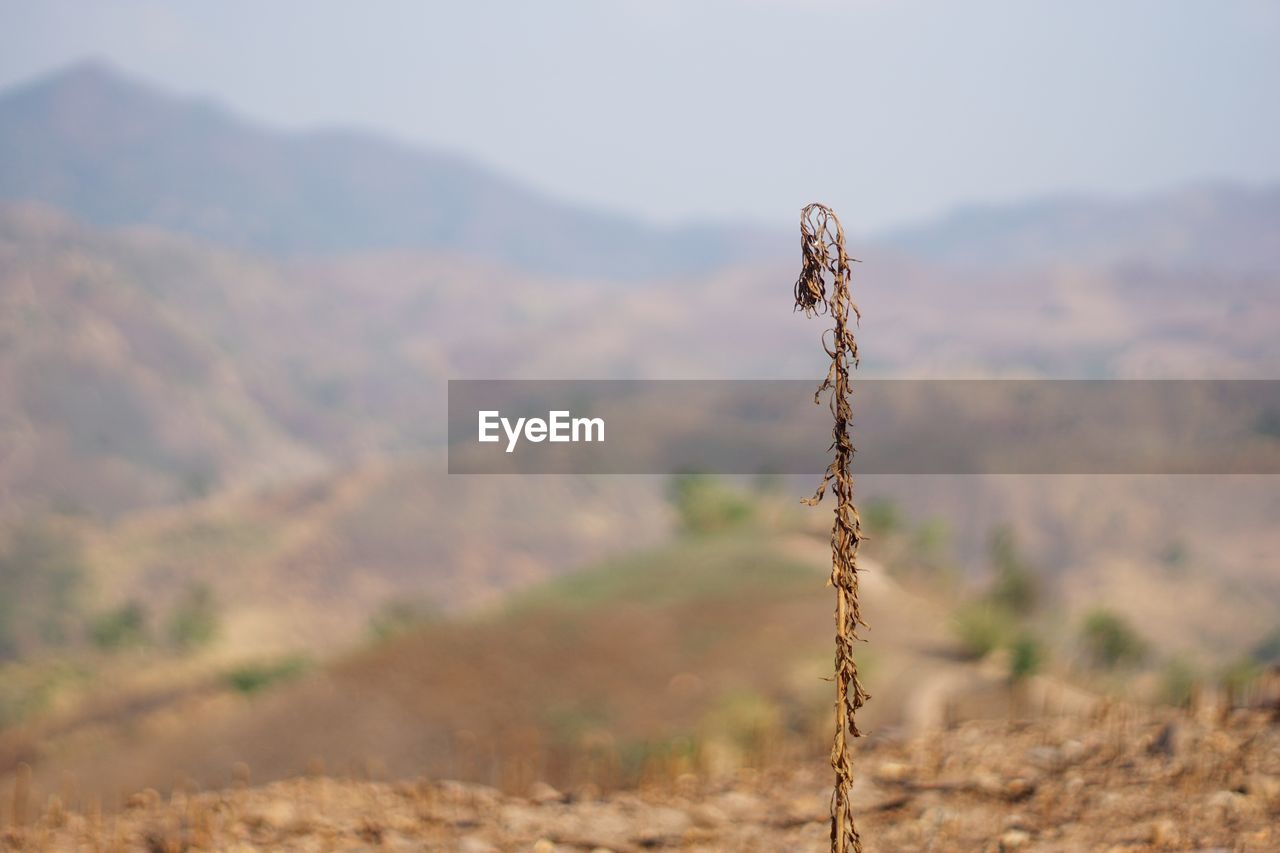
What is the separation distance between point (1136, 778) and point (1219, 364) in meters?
97.9

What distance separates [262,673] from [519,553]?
36.1 meters

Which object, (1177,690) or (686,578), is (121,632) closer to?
(686,578)

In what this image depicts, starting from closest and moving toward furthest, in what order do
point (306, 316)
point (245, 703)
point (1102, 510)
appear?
→ 1. point (245, 703)
2. point (1102, 510)
3. point (306, 316)

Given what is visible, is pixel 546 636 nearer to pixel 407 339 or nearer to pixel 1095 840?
pixel 1095 840

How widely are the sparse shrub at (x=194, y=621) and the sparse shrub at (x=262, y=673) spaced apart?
12.7 m

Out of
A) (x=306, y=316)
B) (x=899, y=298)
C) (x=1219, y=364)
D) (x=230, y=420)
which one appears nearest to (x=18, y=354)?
(x=230, y=420)

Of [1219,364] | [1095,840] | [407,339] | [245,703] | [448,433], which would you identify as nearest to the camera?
[1095,840]

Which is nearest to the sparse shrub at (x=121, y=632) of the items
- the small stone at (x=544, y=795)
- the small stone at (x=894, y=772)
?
the small stone at (x=544, y=795)

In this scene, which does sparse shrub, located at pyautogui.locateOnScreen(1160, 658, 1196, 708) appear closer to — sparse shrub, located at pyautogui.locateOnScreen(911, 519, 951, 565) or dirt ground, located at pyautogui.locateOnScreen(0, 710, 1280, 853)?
dirt ground, located at pyautogui.locateOnScreen(0, 710, 1280, 853)

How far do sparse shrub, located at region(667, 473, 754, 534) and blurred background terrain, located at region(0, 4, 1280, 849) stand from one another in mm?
188

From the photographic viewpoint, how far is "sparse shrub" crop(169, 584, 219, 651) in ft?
131

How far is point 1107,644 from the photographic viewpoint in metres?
19.9

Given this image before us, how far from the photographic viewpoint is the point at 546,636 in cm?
1789
